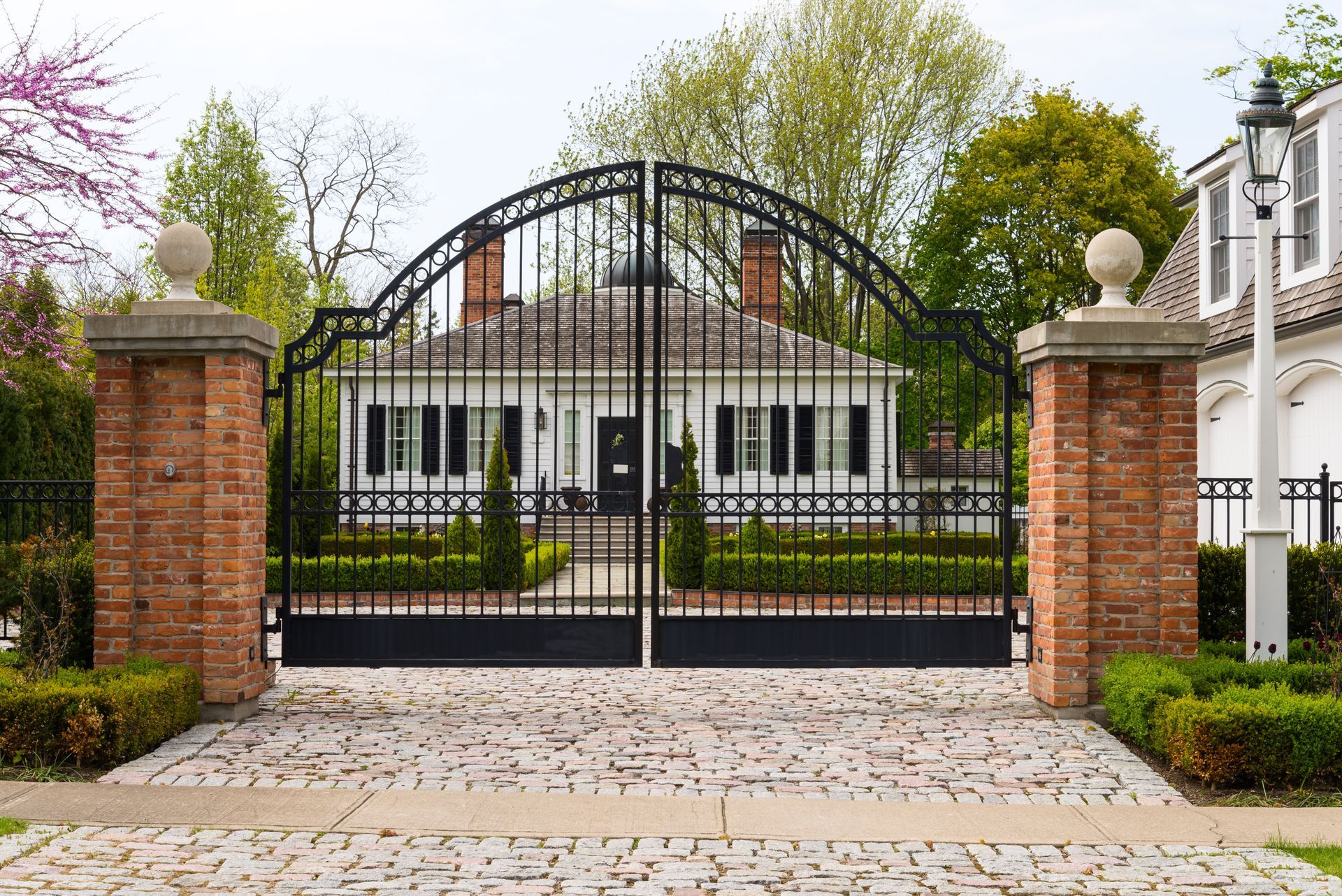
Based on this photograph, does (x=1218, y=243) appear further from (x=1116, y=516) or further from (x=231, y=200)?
(x=231, y=200)

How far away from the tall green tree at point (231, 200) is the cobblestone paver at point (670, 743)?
960 inches

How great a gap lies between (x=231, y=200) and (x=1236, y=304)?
25.8 m

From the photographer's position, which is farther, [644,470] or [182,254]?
[644,470]

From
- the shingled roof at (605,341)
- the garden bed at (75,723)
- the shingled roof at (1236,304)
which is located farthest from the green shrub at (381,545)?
the shingled roof at (1236,304)

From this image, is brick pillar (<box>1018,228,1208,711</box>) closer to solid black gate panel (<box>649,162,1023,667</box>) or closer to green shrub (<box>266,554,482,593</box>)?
solid black gate panel (<box>649,162,1023,667</box>)

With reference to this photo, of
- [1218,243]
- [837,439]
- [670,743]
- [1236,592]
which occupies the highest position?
[1218,243]

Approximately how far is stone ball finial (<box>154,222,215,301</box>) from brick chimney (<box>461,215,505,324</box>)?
5.76ft

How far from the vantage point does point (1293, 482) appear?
984 cm

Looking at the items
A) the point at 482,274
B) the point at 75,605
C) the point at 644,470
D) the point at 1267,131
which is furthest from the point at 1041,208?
the point at 75,605

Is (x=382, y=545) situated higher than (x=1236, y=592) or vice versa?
(x=1236, y=592)

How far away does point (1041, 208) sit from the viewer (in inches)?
1150

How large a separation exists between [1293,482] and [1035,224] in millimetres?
21059

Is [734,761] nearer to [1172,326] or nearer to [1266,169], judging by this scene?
[1172,326]

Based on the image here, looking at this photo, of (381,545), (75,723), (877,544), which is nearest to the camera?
(75,723)
